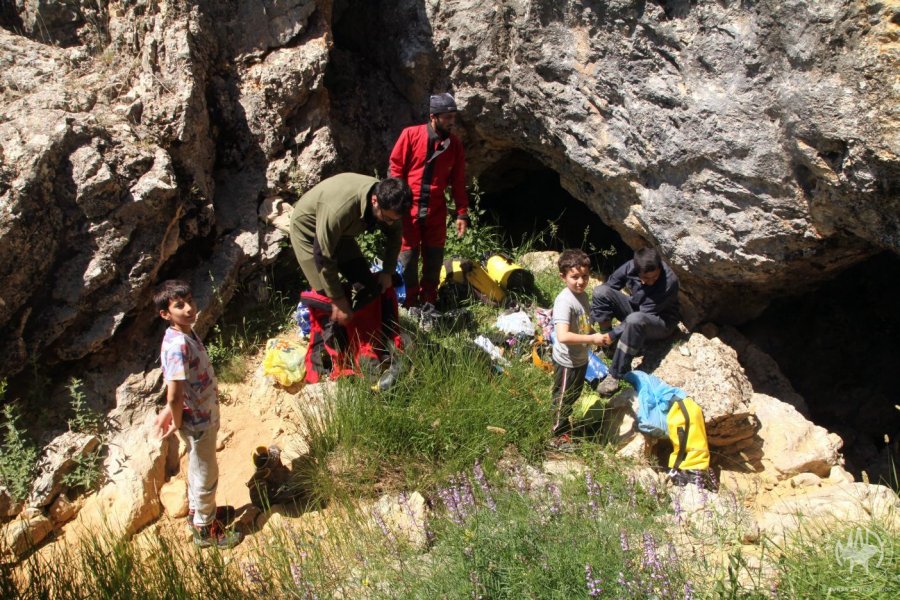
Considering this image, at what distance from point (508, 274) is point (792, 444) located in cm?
237

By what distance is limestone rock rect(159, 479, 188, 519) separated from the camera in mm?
3844

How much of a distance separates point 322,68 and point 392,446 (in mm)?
3141

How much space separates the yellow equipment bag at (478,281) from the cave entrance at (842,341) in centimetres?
209

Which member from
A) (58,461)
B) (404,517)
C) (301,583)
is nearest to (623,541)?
(404,517)

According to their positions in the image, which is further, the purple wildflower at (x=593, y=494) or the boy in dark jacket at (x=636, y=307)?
the boy in dark jacket at (x=636, y=307)

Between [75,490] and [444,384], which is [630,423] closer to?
[444,384]

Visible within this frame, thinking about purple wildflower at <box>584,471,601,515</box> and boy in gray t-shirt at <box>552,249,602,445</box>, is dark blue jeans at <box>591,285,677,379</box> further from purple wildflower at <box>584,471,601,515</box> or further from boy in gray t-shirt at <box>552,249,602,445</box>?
purple wildflower at <box>584,471,601,515</box>

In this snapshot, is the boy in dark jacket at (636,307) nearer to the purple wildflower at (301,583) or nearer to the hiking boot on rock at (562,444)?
the hiking boot on rock at (562,444)

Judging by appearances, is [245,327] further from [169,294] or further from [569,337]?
[569,337]

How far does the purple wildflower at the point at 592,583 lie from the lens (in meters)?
2.47

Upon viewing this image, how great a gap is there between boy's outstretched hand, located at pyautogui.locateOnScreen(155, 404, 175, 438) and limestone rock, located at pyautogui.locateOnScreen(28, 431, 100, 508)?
115 cm

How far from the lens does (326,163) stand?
5.44 metres
